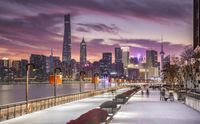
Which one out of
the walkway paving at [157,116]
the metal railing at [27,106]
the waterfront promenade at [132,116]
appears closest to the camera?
the walkway paving at [157,116]

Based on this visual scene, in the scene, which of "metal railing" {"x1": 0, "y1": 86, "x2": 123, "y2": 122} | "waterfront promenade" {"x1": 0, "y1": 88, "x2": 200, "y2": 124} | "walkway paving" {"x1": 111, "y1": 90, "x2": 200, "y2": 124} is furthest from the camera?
"metal railing" {"x1": 0, "y1": 86, "x2": 123, "y2": 122}

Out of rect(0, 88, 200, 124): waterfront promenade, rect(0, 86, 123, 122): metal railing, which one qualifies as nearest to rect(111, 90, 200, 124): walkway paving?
rect(0, 88, 200, 124): waterfront promenade

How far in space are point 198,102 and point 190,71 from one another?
50828mm

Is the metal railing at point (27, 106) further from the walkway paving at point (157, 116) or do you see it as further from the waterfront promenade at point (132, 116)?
the walkway paving at point (157, 116)

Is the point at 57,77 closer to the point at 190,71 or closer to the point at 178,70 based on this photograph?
the point at 190,71

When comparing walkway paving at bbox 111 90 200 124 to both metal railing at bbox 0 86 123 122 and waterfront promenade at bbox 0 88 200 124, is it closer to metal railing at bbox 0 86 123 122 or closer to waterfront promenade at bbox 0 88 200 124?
waterfront promenade at bbox 0 88 200 124

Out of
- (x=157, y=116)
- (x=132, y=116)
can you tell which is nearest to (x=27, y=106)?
(x=132, y=116)

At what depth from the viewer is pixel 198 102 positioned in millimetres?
46656

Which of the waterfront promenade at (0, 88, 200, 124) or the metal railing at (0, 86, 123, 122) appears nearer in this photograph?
the waterfront promenade at (0, 88, 200, 124)

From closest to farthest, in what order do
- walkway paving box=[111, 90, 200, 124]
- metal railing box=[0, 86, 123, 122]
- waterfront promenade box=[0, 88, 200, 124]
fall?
walkway paving box=[111, 90, 200, 124] → waterfront promenade box=[0, 88, 200, 124] → metal railing box=[0, 86, 123, 122]

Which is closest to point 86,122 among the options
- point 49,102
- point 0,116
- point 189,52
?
point 0,116

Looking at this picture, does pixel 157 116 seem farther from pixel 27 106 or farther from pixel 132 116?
pixel 27 106

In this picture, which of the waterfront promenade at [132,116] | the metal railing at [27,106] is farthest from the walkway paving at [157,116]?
the metal railing at [27,106]

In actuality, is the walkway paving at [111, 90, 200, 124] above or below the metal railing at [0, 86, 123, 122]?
below
